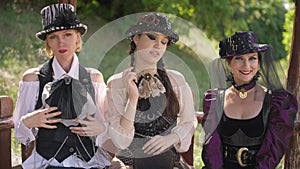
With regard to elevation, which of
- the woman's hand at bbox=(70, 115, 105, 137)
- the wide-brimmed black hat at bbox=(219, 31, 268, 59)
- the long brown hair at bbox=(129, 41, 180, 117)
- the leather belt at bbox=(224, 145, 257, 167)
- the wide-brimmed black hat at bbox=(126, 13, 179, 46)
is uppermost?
the wide-brimmed black hat at bbox=(126, 13, 179, 46)

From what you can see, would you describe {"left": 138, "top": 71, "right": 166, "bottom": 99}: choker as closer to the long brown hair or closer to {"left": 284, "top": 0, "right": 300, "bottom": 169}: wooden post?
the long brown hair

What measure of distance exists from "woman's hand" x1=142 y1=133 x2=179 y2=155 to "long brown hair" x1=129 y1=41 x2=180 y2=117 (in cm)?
12

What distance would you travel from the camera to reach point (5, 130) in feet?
9.55

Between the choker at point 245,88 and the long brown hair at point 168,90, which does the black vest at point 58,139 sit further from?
the choker at point 245,88

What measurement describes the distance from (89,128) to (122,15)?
6938 mm

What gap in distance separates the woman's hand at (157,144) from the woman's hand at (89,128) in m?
0.24

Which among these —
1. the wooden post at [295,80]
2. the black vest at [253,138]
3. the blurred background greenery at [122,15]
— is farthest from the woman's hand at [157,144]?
the blurred background greenery at [122,15]

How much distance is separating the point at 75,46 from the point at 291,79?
1.28 metres

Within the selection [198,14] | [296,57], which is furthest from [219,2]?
[296,57]

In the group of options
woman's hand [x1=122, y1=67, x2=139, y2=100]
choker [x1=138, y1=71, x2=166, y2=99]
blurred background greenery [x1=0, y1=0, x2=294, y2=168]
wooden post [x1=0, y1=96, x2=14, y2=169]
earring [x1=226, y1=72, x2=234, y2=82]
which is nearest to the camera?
woman's hand [x1=122, y1=67, x2=139, y2=100]

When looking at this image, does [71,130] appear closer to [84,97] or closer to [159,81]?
[84,97]

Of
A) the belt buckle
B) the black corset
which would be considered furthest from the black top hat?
the belt buckle

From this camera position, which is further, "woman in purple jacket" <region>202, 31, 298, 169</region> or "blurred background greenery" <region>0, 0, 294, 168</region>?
"blurred background greenery" <region>0, 0, 294, 168</region>

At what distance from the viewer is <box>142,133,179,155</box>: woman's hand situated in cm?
256
